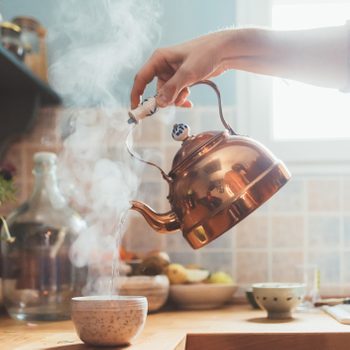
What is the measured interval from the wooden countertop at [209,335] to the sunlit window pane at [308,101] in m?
0.82

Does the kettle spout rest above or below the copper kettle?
below

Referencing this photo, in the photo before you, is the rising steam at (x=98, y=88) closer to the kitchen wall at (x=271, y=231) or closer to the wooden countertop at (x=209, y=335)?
the kitchen wall at (x=271, y=231)

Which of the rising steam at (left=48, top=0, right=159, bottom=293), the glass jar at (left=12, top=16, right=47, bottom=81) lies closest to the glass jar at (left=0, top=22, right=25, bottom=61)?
the glass jar at (left=12, top=16, right=47, bottom=81)

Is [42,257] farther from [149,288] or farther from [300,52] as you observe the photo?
[300,52]

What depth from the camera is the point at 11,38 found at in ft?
6.29

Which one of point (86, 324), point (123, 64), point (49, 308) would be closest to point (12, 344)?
point (86, 324)

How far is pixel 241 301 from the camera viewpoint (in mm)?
2078

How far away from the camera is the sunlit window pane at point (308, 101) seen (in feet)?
7.48

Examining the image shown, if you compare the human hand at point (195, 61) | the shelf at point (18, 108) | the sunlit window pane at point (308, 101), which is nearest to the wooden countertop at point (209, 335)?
the human hand at point (195, 61)

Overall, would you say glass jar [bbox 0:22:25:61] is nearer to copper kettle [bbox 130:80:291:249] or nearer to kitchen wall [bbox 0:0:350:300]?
kitchen wall [bbox 0:0:350:300]

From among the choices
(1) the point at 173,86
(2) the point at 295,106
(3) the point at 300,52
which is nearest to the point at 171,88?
(1) the point at 173,86

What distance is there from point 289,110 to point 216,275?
2.16 feet

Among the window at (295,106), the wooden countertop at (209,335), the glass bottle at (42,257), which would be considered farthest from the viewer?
the window at (295,106)

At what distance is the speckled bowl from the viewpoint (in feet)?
3.77
